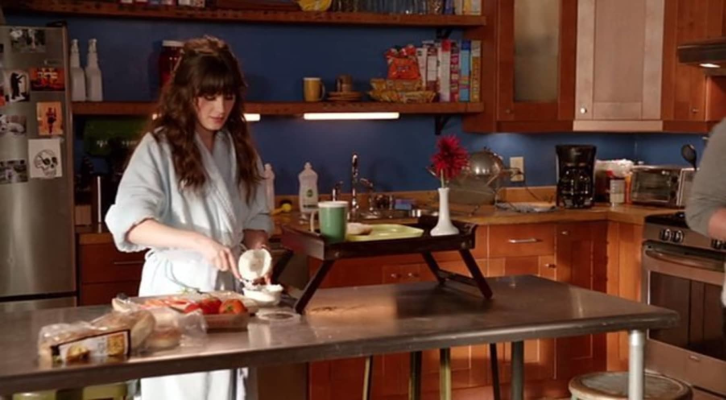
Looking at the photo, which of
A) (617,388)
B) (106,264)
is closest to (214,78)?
(617,388)

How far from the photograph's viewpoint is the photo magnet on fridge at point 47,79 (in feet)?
12.7

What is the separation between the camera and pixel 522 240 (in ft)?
15.3

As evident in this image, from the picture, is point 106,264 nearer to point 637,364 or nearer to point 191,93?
point 191,93

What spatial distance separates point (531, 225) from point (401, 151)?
0.81 metres

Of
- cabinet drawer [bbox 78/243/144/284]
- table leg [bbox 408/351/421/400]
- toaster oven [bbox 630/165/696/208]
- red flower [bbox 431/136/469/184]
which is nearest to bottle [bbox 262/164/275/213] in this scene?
cabinet drawer [bbox 78/243/144/284]

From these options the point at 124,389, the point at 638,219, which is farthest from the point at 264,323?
the point at 638,219

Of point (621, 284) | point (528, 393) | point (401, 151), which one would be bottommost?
point (528, 393)

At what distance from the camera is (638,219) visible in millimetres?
4652

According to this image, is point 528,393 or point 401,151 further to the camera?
point 401,151

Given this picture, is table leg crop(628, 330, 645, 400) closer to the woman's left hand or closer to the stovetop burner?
the woman's left hand

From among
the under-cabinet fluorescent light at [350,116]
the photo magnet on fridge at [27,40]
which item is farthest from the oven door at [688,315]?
the photo magnet on fridge at [27,40]

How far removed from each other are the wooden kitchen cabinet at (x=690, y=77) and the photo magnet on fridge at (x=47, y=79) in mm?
2695

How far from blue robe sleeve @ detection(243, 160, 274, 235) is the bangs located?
0.30 m

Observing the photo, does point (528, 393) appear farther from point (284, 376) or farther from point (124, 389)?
point (124, 389)
